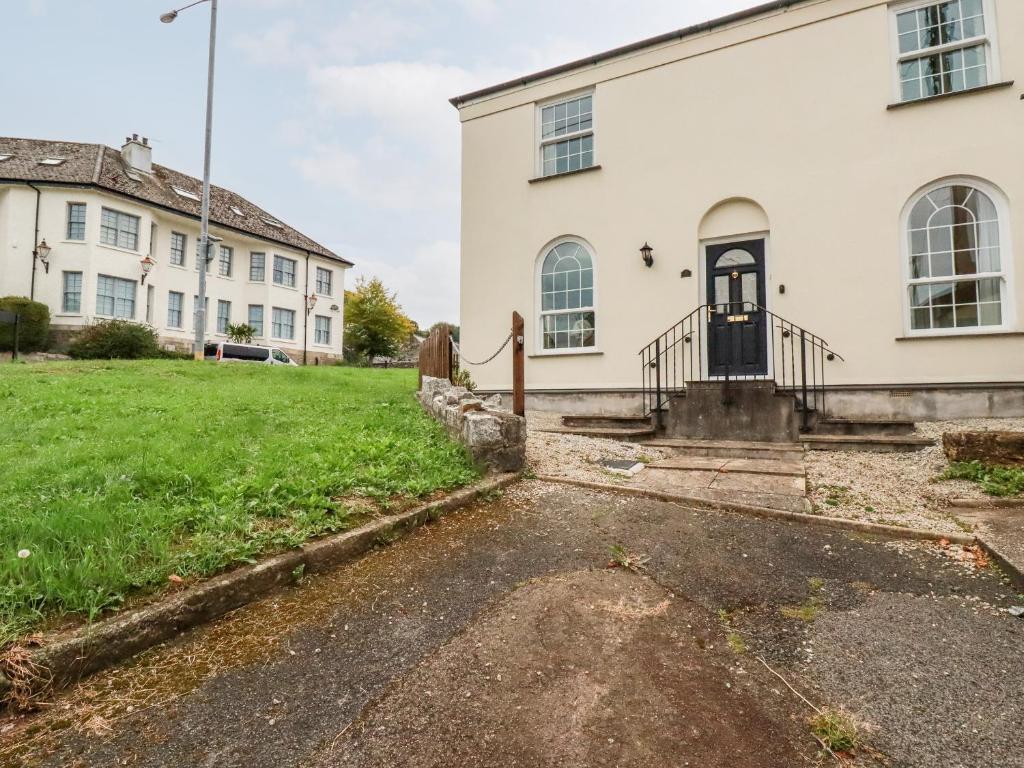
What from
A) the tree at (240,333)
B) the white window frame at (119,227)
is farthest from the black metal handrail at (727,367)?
the white window frame at (119,227)

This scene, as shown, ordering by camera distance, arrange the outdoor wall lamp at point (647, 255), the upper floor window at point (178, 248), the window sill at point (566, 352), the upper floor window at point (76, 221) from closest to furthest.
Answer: the outdoor wall lamp at point (647, 255)
the window sill at point (566, 352)
the upper floor window at point (76, 221)
the upper floor window at point (178, 248)

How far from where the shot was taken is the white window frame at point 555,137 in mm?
9664

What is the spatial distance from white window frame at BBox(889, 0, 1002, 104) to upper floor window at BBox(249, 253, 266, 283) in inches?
1085

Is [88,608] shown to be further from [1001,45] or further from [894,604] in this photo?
[1001,45]

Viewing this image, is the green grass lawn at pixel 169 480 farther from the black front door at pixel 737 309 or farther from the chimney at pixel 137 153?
the chimney at pixel 137 153

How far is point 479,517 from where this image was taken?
13.1 ft

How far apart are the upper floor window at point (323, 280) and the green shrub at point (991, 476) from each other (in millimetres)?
30434

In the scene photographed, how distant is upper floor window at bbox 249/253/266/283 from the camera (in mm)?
27281

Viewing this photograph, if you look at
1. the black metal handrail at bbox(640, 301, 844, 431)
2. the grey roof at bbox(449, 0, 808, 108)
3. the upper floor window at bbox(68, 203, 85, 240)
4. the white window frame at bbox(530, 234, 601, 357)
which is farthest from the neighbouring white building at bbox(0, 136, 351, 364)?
the black metal handrail at bbox(640, 301, 844, 431)

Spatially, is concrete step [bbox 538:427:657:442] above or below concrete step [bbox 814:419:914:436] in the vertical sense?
below

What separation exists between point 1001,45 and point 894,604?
29.2ft

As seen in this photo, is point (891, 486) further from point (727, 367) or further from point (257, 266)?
point (257, 266)

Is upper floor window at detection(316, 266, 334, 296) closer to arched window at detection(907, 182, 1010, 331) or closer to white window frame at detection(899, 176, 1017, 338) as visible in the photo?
white window frame at detection(899, 176, 1017, 338)

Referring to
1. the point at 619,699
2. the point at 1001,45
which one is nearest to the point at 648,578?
the point at 619,699
